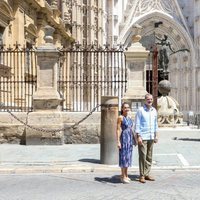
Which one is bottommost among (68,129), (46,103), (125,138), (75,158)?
(75,158)

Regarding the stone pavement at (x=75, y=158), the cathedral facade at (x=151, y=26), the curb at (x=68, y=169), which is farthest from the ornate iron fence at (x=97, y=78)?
the cathedral facade at (x=151, y=26)

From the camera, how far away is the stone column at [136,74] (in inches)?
559

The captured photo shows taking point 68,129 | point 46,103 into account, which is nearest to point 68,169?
point 68,129

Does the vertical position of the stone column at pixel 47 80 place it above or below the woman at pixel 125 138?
above

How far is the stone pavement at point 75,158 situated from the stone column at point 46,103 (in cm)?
46

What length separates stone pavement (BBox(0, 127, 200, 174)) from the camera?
31.8 ft

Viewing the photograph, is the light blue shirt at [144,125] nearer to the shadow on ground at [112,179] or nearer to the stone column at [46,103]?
the shadow on ground at [112,179]

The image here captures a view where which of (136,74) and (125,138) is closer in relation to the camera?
(125,138)

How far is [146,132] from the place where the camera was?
8.55 metres

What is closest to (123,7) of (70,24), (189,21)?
(189,21)

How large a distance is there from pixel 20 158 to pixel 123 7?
33.3 metres

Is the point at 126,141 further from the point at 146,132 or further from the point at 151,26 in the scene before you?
the point at 151,26

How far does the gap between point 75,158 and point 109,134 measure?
4.07ft

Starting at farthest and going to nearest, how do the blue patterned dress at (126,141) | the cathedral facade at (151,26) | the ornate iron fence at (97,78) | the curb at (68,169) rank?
the cathedral facade at (151,26)
the ornate iron fence at (97,78)
the curb at (68,169)
the blue patterned dress at (126,141)
